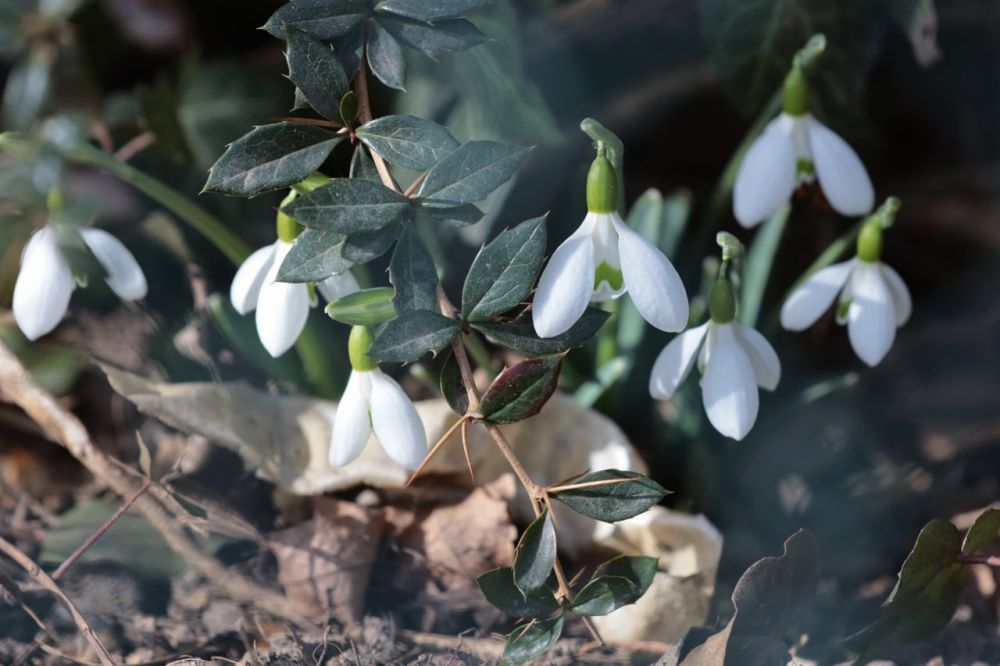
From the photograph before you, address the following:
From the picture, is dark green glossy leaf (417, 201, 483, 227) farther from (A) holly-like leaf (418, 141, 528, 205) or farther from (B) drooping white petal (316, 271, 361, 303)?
(B) drooping white petal (316, 271, 361, 303)

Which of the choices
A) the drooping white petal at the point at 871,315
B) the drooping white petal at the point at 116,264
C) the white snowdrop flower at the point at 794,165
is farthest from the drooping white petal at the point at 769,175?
the drooping white petal at the point at 116,264

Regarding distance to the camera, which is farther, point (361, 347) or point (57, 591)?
point (57, 591)

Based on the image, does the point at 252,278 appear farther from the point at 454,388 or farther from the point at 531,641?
the point at 531,641

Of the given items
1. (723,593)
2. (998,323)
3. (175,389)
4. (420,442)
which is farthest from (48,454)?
(998,323)

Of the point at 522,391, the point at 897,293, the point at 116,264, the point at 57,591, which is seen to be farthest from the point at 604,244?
the point at 57,591

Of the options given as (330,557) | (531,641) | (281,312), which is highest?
(281,312)

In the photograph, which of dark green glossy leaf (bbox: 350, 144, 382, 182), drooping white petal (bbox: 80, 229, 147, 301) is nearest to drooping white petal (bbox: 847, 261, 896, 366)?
dark green glossy leaf (bbox: 350, 144, 382, 182)
